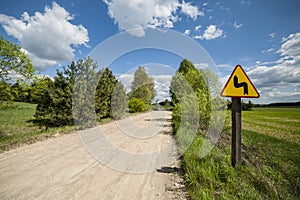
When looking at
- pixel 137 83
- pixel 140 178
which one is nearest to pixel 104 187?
pixel 140 178

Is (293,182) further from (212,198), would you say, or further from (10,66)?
(10,66)

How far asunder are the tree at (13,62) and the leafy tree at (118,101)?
13.5 m

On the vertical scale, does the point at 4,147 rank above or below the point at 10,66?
below

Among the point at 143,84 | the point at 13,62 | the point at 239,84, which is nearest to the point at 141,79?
the point at 143,84

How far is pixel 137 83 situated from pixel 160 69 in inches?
1239

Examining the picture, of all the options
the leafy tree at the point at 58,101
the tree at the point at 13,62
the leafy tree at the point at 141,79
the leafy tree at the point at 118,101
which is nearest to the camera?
the tree at the point at 13,62

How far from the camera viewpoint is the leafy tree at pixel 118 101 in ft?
72.1

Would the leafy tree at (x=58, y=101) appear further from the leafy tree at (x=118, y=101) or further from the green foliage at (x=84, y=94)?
the leafy tree at (x=118, y=101)

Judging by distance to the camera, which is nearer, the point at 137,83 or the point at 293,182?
the point at 293,182

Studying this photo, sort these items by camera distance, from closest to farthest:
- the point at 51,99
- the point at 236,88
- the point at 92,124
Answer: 1. the point at 236,88
2. the point at 51,99
3. the point at 92,124

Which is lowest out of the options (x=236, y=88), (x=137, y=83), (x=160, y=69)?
(x=236, y=88)

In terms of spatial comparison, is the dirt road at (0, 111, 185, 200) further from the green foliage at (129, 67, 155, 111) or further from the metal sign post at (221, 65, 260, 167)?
the green foliage at (129, 67, 155, 111)

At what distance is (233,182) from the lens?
3266mm

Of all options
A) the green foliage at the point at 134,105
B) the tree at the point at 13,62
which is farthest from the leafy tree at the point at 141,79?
the tree at the point at 13,62
